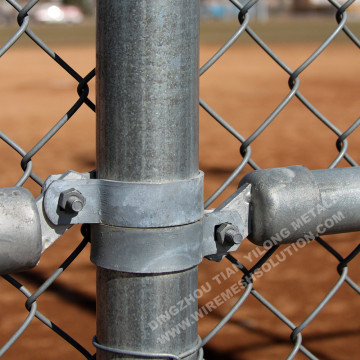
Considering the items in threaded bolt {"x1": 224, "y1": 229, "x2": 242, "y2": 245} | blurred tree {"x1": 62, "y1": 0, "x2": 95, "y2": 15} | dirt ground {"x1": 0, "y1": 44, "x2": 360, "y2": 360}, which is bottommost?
threaded bolt {"x1": 224, "y1": 229, "x2": 242, "y2": 245}

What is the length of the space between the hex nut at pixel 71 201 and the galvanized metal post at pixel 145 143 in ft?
0.12

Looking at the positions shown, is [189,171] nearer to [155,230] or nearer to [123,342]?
[155,230]

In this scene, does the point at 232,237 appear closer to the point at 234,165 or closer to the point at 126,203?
the point at 126,203

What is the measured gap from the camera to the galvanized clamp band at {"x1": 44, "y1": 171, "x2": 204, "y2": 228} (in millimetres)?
677

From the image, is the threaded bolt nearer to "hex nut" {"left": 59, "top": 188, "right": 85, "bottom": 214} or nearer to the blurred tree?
"hex nut" {"left": 59, "top": 188, "right": 85, "bottom": 214}

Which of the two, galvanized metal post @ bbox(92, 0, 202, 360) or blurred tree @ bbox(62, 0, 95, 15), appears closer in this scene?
galvanized metal post @ bbox(92, 0, 202, 360)

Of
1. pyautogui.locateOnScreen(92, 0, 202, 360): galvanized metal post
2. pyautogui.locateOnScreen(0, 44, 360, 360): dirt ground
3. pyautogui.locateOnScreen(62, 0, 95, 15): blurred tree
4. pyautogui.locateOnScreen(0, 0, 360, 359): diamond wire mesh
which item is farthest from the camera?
pyautogui.locateOnScreen(62, 0, 95, 15): blurred tree

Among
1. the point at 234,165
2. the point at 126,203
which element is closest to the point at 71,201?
the point at 126,203

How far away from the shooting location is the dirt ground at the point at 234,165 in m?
2.20

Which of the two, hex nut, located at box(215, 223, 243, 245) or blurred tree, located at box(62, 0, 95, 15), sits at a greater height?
blurred tree, located at box(62, 0, 95, 15)

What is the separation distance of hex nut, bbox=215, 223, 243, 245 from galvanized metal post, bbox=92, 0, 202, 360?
43 millimetres

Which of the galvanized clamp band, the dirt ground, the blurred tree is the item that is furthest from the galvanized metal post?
the blurred tree

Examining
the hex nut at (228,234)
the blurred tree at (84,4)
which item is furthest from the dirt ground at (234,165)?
the blurred tree at (84,4)

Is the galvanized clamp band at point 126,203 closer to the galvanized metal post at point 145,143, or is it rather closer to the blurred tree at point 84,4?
the galvanized metal post at point 145,143
